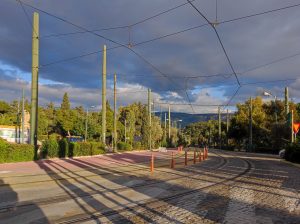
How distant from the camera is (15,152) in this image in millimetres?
28781

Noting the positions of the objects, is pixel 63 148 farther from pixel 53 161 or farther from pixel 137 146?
pixel 137 146

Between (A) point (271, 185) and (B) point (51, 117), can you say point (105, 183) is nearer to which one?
(A) point (271, 185)

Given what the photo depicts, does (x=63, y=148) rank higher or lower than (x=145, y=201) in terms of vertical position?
higher

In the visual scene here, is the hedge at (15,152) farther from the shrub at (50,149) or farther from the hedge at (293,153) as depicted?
the hedge at (293,153)

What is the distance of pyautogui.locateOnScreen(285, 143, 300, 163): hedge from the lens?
116 ft

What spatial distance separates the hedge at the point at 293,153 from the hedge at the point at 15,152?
20748 mm

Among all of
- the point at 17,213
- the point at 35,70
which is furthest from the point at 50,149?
the point at 17,213

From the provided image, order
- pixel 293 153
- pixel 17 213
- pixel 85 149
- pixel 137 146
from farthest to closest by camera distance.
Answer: pixel 137 146
pixel 85 149
pixel 293 153
pixel 17 213

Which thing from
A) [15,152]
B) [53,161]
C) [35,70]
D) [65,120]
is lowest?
[53,161]

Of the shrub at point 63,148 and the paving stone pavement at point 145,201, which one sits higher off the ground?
the shrub at point 63,148

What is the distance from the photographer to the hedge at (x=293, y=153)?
35219mm

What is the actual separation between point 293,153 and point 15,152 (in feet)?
72.5

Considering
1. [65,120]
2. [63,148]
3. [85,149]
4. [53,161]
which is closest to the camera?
[53,161]

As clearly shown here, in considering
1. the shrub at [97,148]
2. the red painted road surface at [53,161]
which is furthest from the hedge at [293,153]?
the shrub at [97,148]
